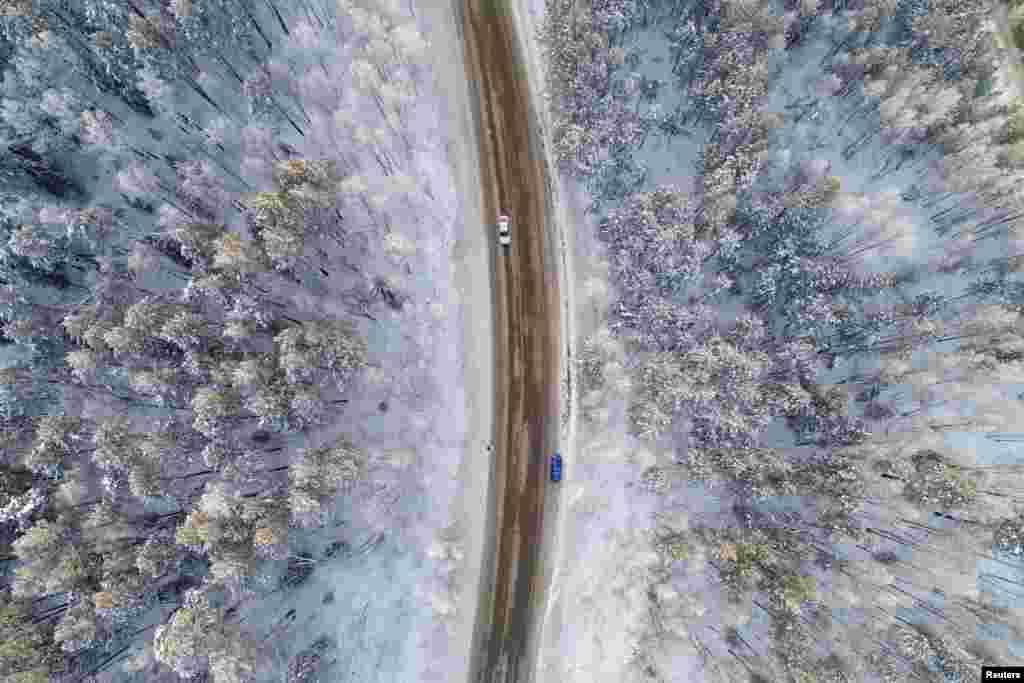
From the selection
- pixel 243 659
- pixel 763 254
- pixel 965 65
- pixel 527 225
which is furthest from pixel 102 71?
pixel 965 65

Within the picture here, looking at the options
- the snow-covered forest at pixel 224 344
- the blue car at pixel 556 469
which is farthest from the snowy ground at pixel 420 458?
the blue car at pixel 556 469

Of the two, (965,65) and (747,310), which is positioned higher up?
(965,65)

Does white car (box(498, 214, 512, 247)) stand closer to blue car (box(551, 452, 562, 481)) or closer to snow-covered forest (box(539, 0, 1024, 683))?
snow-covered forest (box(539, 0, 1024, 683))

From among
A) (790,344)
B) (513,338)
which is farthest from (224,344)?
(790,344)

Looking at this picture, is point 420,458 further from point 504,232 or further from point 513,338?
point 504,232

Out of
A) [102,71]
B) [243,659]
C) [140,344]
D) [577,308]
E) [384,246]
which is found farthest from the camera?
[577,308]

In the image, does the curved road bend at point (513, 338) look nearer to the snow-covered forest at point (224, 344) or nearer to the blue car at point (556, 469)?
the blue car at point (556, 469)

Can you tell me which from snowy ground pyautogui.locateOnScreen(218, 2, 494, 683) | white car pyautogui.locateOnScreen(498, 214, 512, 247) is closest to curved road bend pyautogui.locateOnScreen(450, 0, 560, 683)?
white car pyautogui.locateOnScreen(498, 214, 512, 247)

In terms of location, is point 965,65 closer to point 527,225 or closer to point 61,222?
point 527,225
